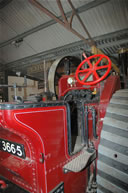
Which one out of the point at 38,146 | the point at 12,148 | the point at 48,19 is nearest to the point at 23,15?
the point at 48,19

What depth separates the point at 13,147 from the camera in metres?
1.56

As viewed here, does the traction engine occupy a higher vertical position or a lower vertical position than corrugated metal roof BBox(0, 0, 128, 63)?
lower

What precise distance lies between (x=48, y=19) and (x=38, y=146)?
5574 millimetres

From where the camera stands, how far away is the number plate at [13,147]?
4.80 feet

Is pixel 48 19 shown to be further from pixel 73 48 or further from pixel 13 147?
pixel 13 147

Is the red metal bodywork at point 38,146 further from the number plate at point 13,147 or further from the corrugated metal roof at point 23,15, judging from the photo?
the corrugated metal roof at point 23,15

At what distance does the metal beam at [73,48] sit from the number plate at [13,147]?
212 inches

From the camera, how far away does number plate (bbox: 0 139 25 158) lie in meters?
1.46

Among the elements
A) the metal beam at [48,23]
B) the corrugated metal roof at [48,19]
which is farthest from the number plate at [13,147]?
the corrugated metal roof at [48,19]

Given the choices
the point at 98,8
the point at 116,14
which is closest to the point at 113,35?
the point at 116,14

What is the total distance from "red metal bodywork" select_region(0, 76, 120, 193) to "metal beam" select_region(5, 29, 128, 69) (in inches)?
174

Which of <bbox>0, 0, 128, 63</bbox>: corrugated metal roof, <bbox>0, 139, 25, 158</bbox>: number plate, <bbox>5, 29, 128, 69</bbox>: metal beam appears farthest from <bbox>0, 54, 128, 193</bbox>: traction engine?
<bbox>5, 29, 128, 69</bbox>: metal beam

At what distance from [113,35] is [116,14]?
2.36ft

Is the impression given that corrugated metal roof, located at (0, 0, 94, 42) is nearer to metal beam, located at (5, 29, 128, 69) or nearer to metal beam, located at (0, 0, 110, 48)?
metal beam, located at (0, 0, 110, 48)
